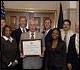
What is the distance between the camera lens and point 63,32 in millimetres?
5641

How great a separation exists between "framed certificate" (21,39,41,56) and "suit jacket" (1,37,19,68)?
0.20 meters

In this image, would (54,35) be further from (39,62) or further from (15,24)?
(15,24)

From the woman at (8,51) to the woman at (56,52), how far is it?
21.8 inches

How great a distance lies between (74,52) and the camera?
5355 millimetres

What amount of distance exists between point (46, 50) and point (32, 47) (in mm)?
315

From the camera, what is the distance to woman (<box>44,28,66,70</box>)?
516 centimetres

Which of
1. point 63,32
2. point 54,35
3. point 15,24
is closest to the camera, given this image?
point 54,35

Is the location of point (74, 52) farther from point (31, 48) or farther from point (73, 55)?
point (31, 48)

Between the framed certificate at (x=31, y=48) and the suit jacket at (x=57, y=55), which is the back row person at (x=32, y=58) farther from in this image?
the suit jacket at (x=57, y=55)

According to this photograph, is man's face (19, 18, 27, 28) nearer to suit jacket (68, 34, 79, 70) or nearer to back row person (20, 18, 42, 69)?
back row person (20, 18, 42, 69)

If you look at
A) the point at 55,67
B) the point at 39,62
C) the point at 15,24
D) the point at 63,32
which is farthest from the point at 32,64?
the point at 15,24

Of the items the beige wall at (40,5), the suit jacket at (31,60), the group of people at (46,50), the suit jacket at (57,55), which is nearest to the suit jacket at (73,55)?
the group of people at (46,50)

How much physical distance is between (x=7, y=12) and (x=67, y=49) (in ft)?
11.0

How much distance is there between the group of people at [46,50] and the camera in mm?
5172
